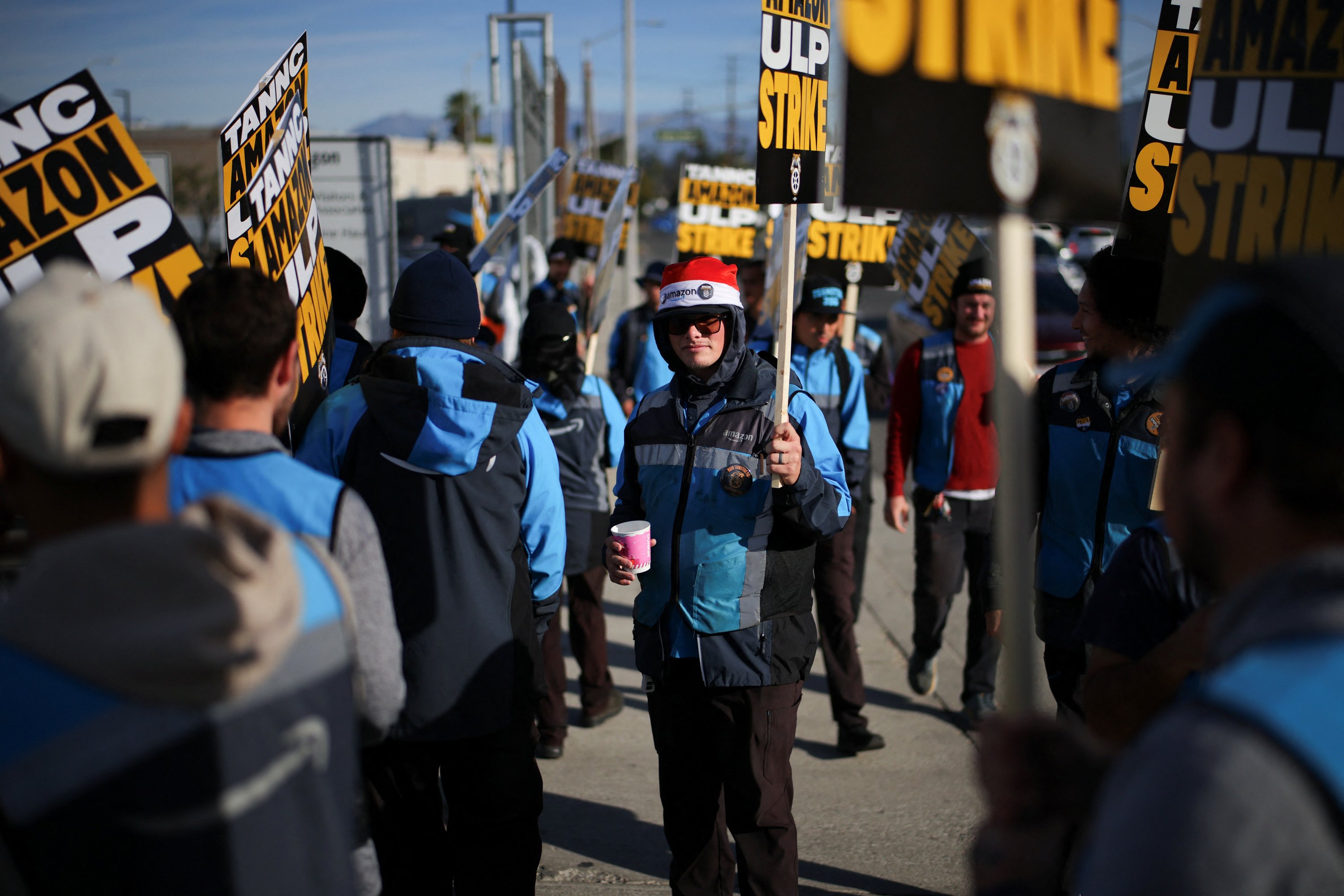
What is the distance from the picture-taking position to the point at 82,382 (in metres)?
1.28

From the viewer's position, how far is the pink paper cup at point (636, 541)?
10.2ft

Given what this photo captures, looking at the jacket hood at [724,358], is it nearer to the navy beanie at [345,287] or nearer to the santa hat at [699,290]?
the santa hat at [699,290]

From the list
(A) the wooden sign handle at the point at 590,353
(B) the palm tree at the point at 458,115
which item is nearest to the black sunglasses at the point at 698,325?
(A) the wooden sign handle at the point at 590,353

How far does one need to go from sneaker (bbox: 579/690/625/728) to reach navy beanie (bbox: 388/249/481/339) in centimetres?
285

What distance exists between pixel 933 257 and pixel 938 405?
1.92 m

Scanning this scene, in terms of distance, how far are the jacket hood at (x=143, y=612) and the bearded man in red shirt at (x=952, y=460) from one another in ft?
15.4

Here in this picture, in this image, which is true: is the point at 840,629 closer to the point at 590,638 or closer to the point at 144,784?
the point at 590,638

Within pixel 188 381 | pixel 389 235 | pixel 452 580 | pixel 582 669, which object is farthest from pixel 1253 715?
pixel 389 235

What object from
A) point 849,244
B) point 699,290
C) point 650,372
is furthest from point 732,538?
point 849,244

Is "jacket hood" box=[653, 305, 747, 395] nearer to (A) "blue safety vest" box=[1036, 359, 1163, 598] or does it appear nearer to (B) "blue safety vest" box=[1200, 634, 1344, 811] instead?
(A) "blue safety vest" box=[1036, 359, 1163, 598]

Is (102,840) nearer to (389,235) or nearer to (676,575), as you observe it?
(676,575)

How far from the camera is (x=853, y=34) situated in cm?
155

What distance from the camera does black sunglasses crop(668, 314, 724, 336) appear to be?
3398 millimetres

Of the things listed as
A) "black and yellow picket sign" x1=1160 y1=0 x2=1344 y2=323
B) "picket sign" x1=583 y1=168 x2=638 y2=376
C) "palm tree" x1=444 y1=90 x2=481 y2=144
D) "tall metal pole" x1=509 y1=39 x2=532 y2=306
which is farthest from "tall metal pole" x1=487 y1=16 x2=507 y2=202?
"palm tree" x1=444 y1=90 x2=481 y2=144
